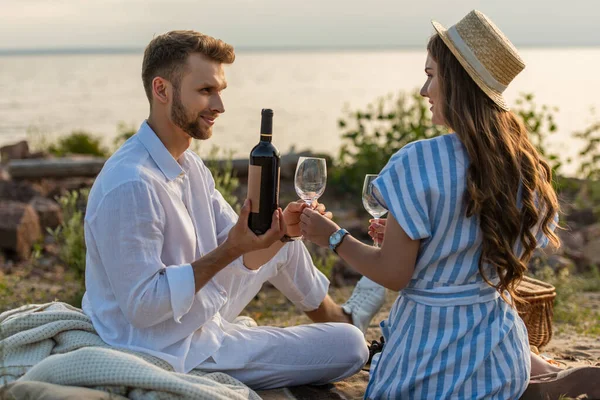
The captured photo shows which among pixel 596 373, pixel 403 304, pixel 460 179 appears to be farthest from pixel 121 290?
pixel 596 373

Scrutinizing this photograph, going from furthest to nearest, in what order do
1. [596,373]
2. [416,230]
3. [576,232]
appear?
[576,232]
[596,373]
[416,230]

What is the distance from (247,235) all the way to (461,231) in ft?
2.97

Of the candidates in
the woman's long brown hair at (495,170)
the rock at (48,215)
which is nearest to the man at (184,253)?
the woman's long brown hair at (495,170)

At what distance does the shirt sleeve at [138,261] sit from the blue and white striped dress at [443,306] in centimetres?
93

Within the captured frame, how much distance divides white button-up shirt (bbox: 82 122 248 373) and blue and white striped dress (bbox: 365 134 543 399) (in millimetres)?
884

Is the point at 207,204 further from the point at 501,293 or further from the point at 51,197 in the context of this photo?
the point at 51,197

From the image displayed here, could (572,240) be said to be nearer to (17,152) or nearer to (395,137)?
(395,137)

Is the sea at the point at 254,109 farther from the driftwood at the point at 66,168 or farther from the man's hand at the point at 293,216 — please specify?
the man's hand at the point at 293,216

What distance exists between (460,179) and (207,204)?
139 cm

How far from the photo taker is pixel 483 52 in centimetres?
331

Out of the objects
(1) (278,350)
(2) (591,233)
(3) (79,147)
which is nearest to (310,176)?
(1) (278,350)

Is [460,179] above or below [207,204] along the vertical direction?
above

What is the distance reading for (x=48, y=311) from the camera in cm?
392

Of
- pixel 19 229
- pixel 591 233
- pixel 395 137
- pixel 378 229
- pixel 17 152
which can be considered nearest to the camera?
pixel 378 229
